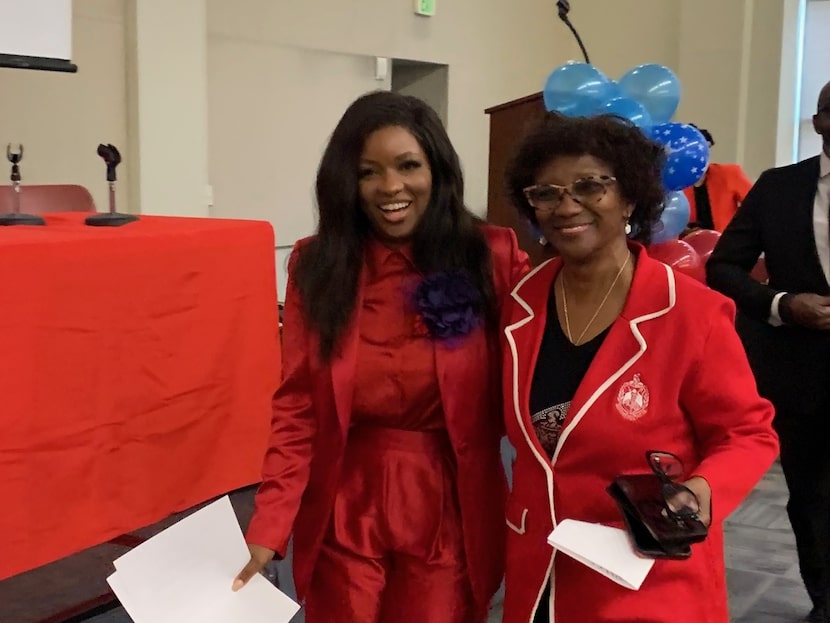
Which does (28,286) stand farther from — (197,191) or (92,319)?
(197,191)

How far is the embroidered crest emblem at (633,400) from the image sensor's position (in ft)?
4.63

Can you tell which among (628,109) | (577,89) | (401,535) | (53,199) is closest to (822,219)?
(628,109)

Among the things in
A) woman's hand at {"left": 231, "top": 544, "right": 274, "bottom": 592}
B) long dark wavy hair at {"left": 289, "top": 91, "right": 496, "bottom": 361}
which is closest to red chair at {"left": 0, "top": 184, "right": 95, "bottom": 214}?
long dark wavy hair at {"left": 289, "top": 91, "right": 496, "bottom": 361}

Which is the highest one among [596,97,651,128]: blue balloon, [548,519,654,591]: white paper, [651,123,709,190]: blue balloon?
[596,97,651,128]: blue balloon

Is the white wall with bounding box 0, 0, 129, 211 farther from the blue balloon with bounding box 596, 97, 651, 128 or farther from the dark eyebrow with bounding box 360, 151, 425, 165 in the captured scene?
the dark eyebrow with bounding box 360, 151, 425, 165

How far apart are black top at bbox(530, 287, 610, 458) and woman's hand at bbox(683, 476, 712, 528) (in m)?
0.22

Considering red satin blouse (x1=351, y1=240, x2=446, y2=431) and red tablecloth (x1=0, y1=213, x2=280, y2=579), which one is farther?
red tablecloth (x1=0, y1=213, x2=280, y2=579)

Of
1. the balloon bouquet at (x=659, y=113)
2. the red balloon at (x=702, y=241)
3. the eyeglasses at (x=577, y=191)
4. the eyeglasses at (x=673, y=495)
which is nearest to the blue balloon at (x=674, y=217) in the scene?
the balloon bouquet at (x=659, y=113)

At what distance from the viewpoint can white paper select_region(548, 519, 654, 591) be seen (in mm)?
1204

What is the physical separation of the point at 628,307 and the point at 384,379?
47cm

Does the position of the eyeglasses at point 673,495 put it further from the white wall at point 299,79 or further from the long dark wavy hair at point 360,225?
the white wall at point 299,79

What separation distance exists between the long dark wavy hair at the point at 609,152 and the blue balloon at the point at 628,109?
1.84 m

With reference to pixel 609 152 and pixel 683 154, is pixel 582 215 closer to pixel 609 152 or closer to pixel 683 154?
pixel 609 152

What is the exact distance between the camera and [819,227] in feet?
8.34
